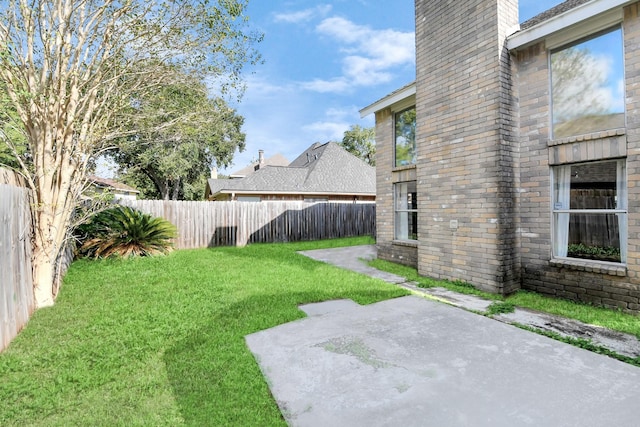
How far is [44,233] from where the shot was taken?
466cm

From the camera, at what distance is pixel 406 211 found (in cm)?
750

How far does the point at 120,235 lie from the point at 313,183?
1128 cm

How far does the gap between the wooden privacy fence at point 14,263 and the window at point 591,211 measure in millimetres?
7213

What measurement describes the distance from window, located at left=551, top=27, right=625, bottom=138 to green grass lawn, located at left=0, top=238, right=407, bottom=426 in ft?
12.3

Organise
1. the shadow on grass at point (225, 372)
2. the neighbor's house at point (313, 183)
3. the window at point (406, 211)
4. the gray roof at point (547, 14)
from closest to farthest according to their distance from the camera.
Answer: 1. the shadow on grass at point (225, 372)
2. the gray roof at point (547, 14)
3. the window at point (406, 211)
4. the neighbor's house at point (313, 183)

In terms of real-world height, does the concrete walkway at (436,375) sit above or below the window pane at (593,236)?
below

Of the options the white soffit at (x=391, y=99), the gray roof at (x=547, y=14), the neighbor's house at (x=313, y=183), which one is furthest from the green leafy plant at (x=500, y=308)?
the neighbor's house at (x=313, y=183)

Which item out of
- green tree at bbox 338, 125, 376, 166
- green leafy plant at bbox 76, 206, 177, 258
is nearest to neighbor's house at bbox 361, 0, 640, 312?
green leafy plant at bbox 76, 206, 177, 258

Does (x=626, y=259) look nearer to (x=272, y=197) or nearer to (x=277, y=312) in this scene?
(x=277, y=312)

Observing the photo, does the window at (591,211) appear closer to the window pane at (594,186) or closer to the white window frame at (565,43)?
the window pane at (594,186)

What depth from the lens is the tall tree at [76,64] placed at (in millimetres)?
4449

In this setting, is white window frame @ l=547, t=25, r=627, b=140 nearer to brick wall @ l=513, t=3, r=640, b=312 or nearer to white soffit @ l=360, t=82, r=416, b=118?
brick wall @ l=513, t=3, r=640, b=312

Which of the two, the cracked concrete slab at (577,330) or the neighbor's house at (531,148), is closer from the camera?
the cracked concrete slab at (577,330)

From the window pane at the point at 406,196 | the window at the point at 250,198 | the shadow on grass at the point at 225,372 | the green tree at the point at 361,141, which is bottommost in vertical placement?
the shadow on grass at the point at 225,372
